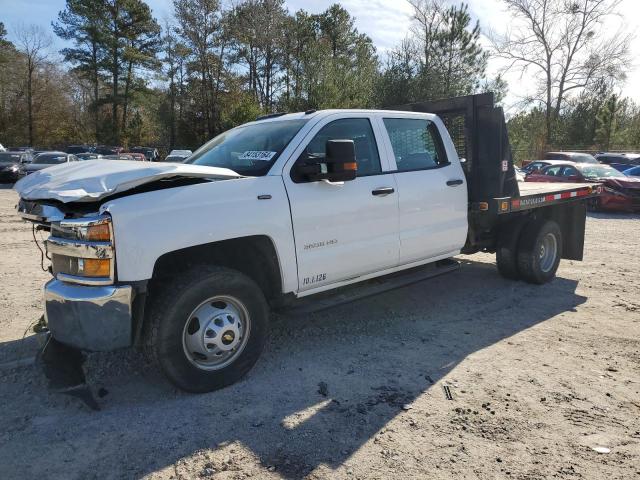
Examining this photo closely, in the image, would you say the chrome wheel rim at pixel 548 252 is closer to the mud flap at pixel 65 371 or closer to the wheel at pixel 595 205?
the mud flap at pixel 65 371

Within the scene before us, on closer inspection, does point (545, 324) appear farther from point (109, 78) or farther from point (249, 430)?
point (109, 78)

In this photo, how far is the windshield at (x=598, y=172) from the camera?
15.5 m

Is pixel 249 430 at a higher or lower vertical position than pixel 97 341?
lower

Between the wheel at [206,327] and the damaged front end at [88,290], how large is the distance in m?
0.22

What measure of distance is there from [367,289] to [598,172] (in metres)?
14.0

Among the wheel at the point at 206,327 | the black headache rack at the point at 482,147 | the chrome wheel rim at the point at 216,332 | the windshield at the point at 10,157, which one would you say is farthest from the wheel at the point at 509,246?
the windshield at the point at 10,157

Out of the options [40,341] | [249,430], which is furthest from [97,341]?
[40,341]

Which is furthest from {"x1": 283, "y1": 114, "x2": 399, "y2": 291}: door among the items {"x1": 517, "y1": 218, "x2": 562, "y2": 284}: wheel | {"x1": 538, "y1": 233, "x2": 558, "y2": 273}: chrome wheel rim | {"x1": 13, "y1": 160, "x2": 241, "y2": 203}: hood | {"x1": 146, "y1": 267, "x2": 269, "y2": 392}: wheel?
{"x1": 538, "y1": 233, "x2": 558, "y2": 273}: chrome wheel rim

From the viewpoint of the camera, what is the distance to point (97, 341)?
3.21 metres

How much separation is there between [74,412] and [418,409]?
7.63ft

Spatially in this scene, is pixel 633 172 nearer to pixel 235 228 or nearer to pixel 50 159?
pixel 235 228

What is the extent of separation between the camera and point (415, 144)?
518cm

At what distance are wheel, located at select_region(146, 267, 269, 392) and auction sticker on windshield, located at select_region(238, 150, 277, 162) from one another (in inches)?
38.8

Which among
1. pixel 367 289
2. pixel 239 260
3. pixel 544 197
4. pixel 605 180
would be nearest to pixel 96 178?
pixel 239 260
